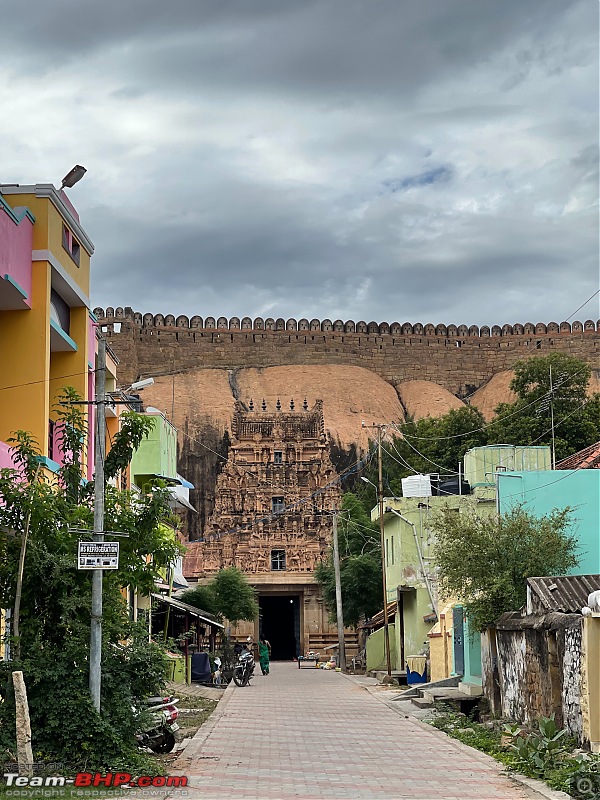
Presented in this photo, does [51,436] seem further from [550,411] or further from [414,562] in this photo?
[550,411]

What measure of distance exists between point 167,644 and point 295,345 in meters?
79.3

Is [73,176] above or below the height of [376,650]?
above

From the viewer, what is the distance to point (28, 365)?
17797 millimetres

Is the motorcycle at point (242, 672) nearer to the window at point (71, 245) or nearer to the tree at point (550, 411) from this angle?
the window at point (71, 245)

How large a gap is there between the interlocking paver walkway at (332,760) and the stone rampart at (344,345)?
Result: 6673cm

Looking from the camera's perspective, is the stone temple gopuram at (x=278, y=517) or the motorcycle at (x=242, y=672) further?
the stone temple gopuram at (x=278, y=517)

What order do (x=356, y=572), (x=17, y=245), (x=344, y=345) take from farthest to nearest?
1. (x=344, y=345)
2. (x=356, y=572)
3. (x=17, y=245)

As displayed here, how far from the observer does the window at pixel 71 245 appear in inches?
778

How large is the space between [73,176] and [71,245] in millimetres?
1431

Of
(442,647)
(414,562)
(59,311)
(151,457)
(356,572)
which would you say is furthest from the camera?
(356,572)

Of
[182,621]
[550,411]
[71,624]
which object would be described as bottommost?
[182,621]

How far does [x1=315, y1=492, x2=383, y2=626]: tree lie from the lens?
45.2 metres

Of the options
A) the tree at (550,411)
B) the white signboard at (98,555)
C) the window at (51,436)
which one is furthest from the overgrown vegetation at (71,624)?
the tree at (550,411)

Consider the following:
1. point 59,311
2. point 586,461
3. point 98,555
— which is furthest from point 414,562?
point 98,555
